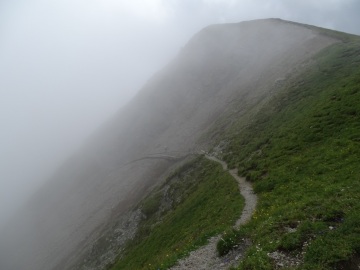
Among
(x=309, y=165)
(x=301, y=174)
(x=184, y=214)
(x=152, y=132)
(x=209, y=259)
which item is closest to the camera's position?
(x=209, y=259)

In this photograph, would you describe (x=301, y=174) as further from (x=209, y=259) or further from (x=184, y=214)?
(x=184, y=214)

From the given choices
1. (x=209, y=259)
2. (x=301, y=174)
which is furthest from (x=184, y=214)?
(x=209, y=259)

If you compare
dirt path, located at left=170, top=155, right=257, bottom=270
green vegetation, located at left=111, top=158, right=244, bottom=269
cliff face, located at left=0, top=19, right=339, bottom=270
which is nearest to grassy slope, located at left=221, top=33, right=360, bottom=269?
dirt path, located at left=170, top=155, right=257, bottom=270

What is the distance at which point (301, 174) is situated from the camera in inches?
1332

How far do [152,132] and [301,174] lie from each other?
100m

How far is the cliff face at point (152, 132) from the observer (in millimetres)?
91500

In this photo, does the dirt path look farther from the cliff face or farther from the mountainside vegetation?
the cliff face

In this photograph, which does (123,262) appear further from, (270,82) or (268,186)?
(270,82)

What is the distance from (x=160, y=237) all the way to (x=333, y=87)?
39.6 metres

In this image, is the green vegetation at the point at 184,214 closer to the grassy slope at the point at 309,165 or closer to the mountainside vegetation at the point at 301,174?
the mountainside vegetation at the point at 301,174

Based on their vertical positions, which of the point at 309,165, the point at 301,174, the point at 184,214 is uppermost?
the point at 301,174

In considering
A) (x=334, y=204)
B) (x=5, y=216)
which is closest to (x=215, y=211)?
(x=334, y=204)

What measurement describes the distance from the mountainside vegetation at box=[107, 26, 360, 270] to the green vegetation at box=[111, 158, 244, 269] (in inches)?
15.5

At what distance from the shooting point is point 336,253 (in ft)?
53.6
